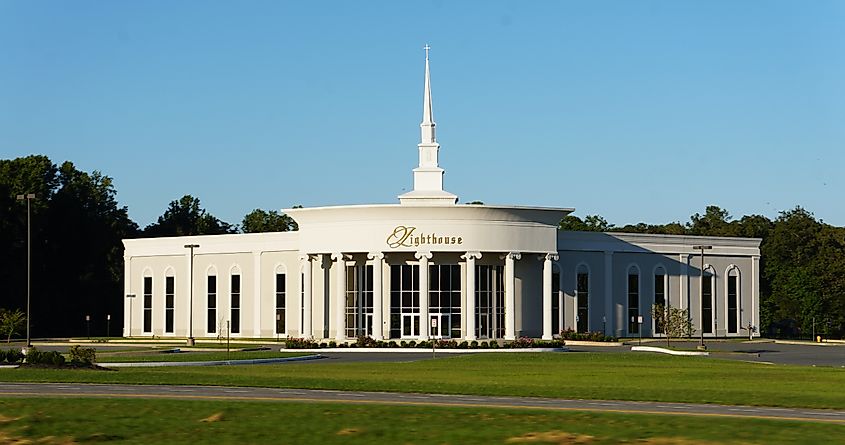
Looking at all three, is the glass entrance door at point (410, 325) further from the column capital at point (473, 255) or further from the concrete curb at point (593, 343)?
the concrete curb at point (593, 343)

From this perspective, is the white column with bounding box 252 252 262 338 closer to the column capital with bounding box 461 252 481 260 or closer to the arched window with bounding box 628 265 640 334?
the column capital with bounding box 461 252 481 260

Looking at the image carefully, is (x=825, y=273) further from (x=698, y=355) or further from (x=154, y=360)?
(x=154, y=360)

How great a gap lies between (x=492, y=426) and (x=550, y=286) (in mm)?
75585

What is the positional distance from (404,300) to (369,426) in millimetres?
75268

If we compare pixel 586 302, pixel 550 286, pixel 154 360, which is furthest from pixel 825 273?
pixel 154 360

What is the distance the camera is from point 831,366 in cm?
6494

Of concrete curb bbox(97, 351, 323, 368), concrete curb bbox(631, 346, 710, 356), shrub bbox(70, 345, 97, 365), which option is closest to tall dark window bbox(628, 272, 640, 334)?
concrete curb bbox(631, 346, 710, 356)

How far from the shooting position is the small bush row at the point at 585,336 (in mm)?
103688

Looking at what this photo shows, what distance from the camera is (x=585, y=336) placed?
104125 mm

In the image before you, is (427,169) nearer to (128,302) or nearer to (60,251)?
(128,302)

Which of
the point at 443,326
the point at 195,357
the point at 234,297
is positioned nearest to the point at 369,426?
the point at 195,357

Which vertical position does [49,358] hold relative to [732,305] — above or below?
below

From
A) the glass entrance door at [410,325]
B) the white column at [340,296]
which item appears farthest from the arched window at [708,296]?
the white column at [340,296]

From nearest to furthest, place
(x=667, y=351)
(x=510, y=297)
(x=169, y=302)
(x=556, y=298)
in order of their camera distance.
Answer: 1. (x=667, y=351)
2. (x=510, y=297)
3. (x=556, y=298)
4. (x=169, y=302)
